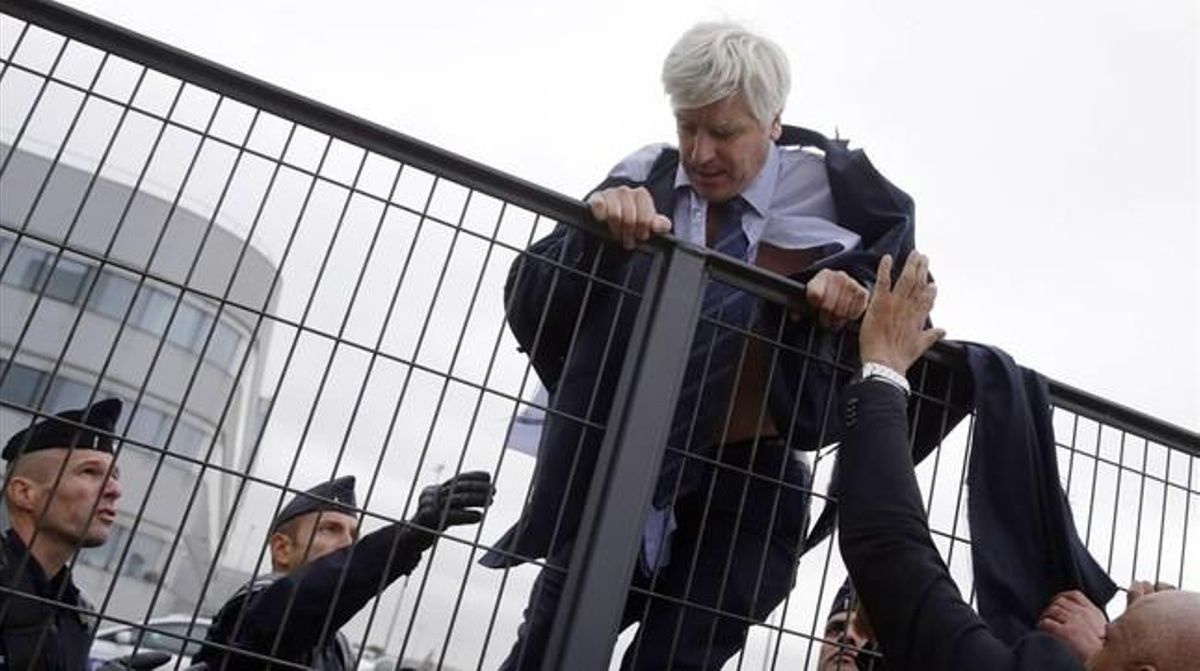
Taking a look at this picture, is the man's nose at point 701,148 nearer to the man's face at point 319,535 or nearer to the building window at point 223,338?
the building window at point 223,338

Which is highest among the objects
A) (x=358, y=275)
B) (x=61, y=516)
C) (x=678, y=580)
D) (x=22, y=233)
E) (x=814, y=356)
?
(x=814, y=356)

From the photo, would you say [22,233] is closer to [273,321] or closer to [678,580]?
[273,321]

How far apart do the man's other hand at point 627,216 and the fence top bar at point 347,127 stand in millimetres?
25

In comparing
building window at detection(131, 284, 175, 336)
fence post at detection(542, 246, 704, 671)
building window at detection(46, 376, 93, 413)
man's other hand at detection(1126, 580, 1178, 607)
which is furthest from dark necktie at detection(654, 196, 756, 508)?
building window at detection(46, 376, 93, 413)

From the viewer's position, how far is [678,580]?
8.52ft

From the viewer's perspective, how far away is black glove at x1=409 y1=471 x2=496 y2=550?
224 cm

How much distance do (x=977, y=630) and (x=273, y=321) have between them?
51.4 inches

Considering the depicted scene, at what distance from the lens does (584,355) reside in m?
2.50

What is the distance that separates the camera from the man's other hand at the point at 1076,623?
7.39 ft

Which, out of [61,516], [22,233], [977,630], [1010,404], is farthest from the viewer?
[61,516]

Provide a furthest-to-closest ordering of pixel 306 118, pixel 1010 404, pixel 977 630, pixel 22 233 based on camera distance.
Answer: pixel 1010 404
pixel 306 118
pixel 22 233
pixel 977 630

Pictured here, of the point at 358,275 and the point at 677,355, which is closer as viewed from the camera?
the point at 358,275

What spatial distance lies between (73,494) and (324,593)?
84 centimetres

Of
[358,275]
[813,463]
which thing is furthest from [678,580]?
[358,275]
